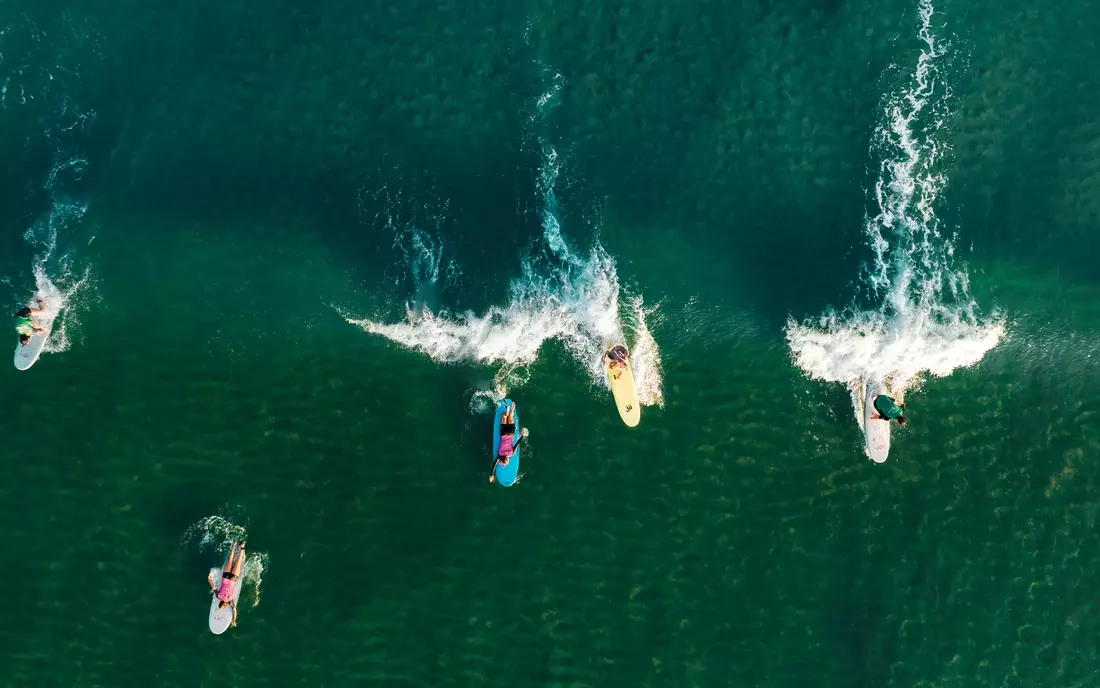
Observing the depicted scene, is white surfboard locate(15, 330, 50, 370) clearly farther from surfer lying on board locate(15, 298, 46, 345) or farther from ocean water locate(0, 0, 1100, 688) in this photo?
ocean water locate(0, 0, 1100, 688)

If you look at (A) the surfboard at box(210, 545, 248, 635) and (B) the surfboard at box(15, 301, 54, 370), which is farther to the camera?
(B) the surfboard at box(15, 301, 54, 370)

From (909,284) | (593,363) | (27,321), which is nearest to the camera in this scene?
(27,321)

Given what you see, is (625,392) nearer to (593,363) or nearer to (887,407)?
(593,363)

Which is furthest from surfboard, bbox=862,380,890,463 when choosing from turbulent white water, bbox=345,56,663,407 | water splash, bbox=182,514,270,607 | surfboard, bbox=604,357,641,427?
water splash, bbox=182,514,270,607

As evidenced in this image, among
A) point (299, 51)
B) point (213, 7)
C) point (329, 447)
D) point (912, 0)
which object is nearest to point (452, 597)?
point (329, 447)

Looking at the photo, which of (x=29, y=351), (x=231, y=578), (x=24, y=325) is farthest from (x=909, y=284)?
(x=29, y=351)

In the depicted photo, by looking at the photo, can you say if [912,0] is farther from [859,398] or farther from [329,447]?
[329,447]
